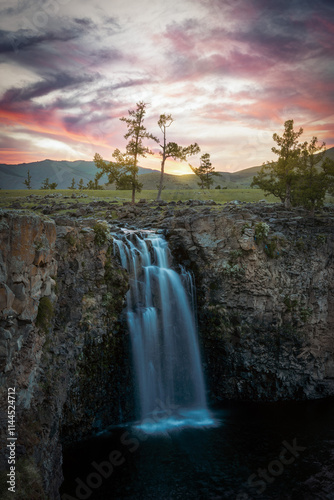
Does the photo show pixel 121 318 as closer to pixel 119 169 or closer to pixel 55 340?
pixel 55 340

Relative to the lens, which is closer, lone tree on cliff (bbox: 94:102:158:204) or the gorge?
the gorge

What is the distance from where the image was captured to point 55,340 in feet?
47.6

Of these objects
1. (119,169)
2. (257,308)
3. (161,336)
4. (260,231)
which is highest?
(119,169)

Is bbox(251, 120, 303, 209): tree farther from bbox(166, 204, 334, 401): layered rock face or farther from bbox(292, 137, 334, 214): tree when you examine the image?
bbox(166, 204, 334, 401): layered rock face

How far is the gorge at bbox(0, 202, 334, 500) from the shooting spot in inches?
431

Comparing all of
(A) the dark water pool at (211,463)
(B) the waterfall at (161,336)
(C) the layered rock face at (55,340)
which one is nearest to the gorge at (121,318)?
(C) the layered rock face at (55,340)

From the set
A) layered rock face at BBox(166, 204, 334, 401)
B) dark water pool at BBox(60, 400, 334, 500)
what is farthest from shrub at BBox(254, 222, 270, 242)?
dark water pool at BBox(60, 400, 334, 500)

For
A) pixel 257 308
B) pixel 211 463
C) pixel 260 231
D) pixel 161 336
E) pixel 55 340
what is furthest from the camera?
pixel 260 231

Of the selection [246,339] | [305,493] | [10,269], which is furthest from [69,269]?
[305,493]

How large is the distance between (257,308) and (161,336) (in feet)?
22.8

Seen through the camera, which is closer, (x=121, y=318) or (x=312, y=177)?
(x=121, y=318)

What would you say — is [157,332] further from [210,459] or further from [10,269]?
[10,269]

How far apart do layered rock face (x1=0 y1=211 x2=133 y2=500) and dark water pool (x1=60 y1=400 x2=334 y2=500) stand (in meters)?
1.70

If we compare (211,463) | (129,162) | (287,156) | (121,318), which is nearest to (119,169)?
(129,162)
